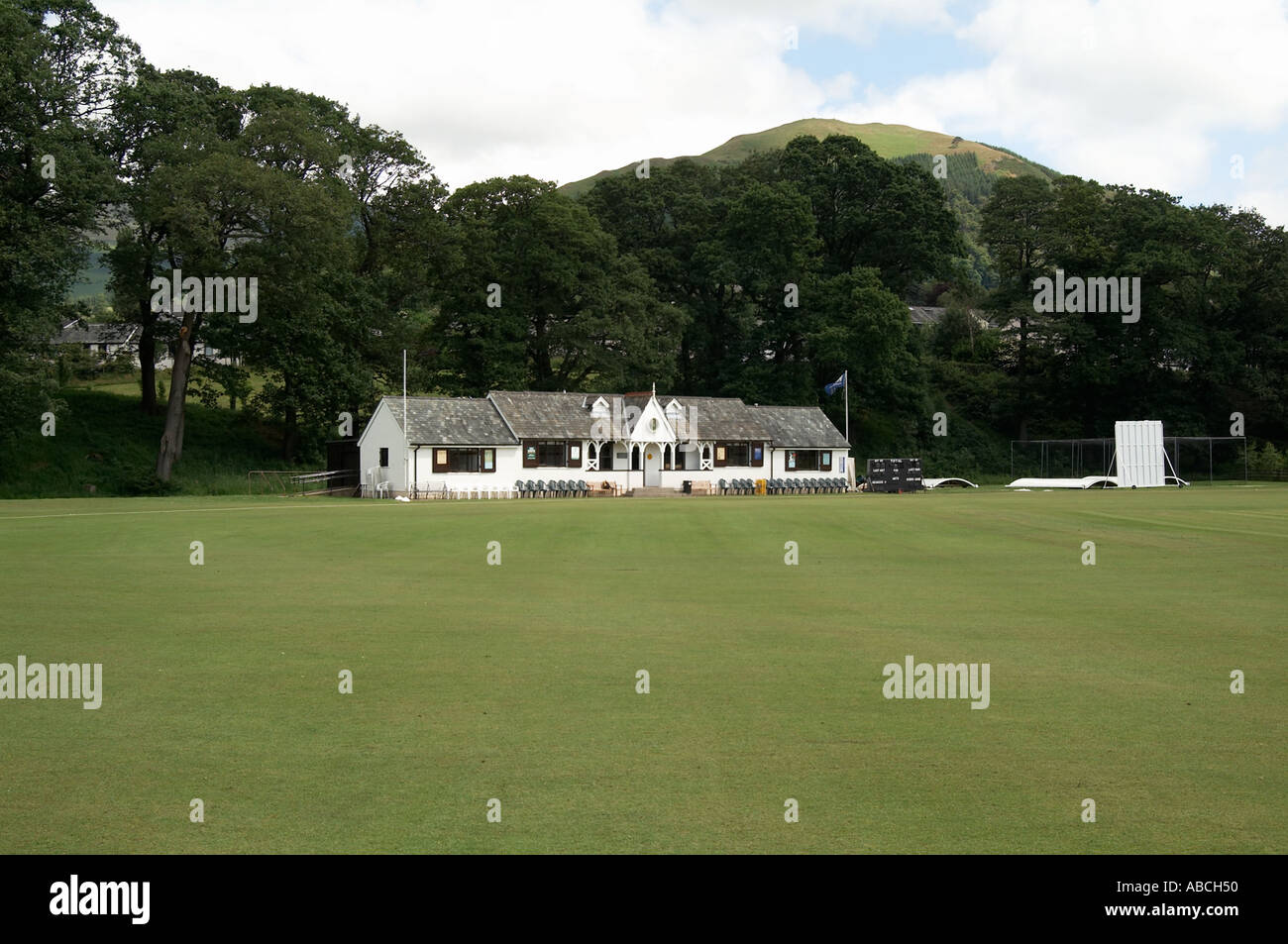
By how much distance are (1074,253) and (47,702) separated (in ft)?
289

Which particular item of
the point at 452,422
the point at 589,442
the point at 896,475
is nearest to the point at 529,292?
the point at 589,442

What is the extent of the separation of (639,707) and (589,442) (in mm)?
62640

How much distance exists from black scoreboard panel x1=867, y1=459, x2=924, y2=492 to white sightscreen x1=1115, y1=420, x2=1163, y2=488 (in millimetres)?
14729

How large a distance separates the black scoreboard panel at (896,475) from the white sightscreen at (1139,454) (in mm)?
14729

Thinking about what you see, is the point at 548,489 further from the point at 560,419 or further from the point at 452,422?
the point at 452,422

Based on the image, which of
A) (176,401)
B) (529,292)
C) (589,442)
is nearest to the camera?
(176,401)

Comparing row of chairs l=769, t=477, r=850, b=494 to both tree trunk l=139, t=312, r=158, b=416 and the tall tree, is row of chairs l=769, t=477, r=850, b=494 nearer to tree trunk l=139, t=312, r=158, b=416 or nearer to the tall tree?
tree trunk l=139, t=312, r=158, b=416

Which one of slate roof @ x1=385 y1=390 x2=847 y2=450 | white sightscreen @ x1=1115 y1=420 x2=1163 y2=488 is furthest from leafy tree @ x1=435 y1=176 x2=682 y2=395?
white sightscreen @ x1=1115 y1=420 x2=1163 y2=488

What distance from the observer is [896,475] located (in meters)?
73.8

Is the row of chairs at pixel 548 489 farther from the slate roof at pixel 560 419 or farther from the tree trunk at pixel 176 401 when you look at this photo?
the tree trunk at pixel 176 401

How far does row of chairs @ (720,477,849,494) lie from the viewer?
76500 mm

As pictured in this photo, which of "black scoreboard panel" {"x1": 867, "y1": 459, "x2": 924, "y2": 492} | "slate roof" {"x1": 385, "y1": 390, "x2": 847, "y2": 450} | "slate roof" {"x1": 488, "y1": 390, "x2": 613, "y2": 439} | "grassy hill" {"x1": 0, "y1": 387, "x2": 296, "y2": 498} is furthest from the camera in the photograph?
"black scoreboard panel" {"x1": 867, "y1": 459, "x2": 924, "y2": 492}

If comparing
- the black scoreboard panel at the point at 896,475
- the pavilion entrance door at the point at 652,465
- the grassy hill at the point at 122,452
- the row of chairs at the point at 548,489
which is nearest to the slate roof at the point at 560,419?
the pavilion entrance door at the point at 652,465

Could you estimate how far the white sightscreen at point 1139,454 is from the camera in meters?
76.9
